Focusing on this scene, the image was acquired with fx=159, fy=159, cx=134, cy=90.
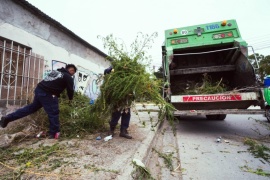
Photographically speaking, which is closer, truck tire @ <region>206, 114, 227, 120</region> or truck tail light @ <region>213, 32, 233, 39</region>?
truck tail light @ <region>213, 32, 233, 39</region>

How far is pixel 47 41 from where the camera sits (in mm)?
5258

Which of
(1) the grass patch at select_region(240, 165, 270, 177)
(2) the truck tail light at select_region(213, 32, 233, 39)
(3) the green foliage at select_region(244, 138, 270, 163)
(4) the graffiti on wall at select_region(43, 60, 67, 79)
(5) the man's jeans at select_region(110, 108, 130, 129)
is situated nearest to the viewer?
(1) the grass patch at select_region(240, 165, 270, 177)

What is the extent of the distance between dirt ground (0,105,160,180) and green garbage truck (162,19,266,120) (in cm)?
173

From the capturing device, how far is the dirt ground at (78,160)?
65.9 inches

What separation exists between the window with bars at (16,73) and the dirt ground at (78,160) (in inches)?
70.1

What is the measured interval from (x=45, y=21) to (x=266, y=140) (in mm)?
6828

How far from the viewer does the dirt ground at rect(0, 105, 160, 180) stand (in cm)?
167

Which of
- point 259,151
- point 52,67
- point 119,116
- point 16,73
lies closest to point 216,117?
point 259,151

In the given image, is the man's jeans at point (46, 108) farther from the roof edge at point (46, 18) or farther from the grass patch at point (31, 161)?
the roof edge at point (46, 18)

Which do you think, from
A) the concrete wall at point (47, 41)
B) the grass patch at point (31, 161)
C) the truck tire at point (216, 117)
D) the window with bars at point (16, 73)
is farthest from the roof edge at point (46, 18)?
the truck tire at point (216, 117)

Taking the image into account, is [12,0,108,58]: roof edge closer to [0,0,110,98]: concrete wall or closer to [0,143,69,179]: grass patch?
[0,0,110,98]: concrete wall

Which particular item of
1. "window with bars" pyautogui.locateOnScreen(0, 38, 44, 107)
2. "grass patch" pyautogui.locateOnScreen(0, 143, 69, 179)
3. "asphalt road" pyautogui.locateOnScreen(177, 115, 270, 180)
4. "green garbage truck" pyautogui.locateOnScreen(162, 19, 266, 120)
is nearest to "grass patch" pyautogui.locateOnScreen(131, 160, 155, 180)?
"asphalt road" pyautogui.locateOnScreen(177, 115, 270, 180)

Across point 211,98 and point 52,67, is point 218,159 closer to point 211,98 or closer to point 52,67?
point 211,98

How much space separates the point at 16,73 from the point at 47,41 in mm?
1677
